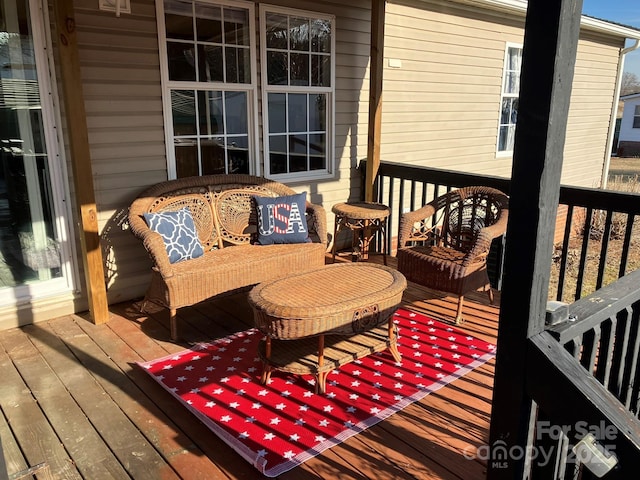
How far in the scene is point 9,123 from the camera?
3.27 metres

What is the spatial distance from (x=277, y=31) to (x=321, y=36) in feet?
1.82

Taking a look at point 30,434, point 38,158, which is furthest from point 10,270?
point 30,434

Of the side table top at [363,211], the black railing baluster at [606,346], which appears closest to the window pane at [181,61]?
the side table top at [363,211]

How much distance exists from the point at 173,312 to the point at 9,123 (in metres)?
1.67

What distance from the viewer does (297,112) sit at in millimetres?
4852

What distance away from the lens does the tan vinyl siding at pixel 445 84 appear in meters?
5.71

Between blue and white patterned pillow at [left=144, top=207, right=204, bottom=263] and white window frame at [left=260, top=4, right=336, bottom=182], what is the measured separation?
122cm

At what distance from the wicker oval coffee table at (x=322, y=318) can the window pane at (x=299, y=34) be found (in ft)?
8.58

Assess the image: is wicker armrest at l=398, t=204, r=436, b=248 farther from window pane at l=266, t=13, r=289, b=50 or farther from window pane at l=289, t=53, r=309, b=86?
window pane at l=266, t=13, r=289, b=50

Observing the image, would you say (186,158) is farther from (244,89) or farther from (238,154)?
(244,89)

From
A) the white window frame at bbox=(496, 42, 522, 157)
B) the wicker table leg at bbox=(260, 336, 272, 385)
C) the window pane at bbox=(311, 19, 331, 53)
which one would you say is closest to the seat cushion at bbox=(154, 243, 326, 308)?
the wicker table leg at bbox=(260, 336, 272, 385)

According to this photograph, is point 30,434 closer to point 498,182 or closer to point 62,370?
point 62,370

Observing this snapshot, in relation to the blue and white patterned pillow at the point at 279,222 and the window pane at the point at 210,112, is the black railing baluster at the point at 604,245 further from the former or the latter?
the window pane at the point at 210,112

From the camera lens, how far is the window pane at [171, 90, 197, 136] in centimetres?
397
